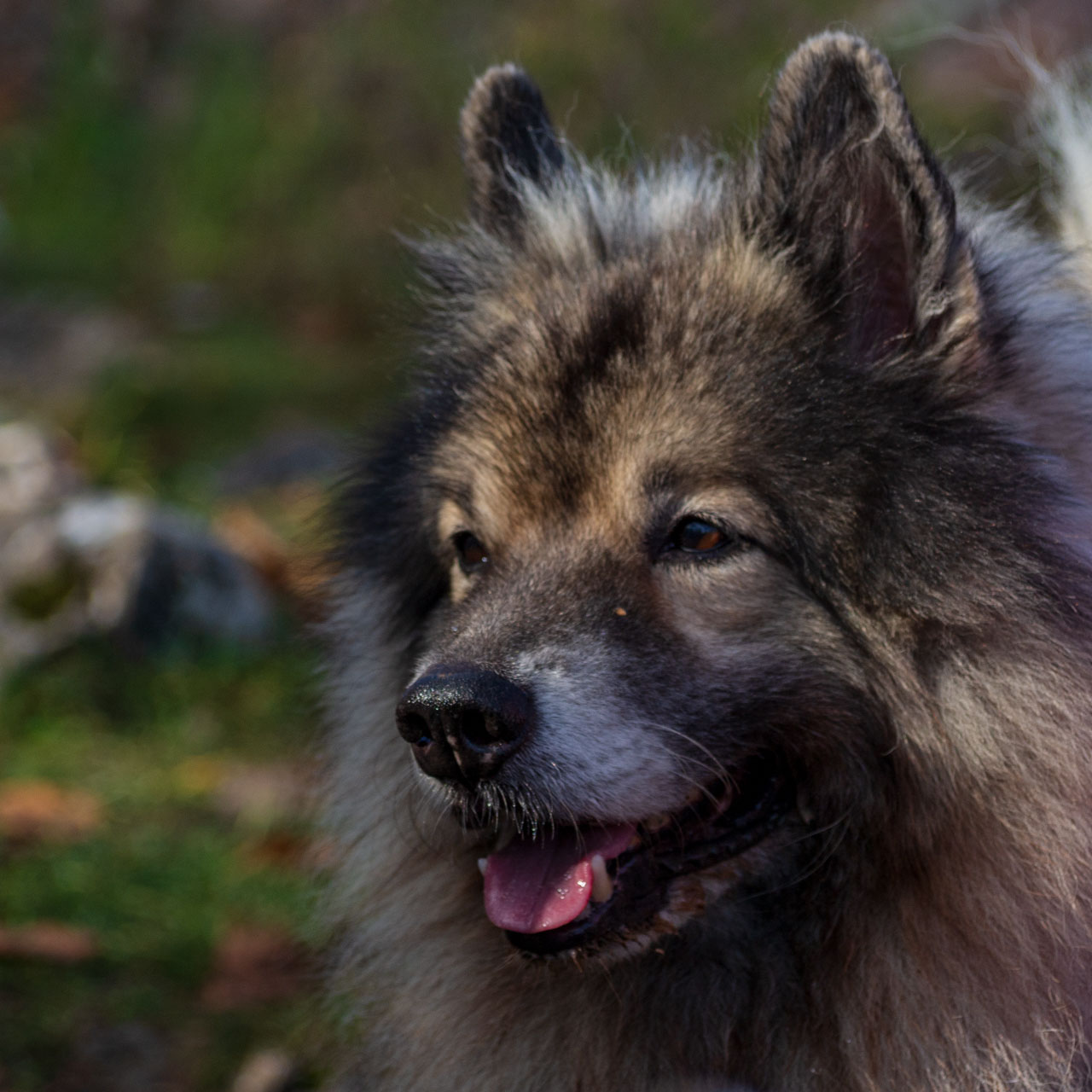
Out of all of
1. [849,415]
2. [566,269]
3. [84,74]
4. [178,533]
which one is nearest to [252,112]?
[84,74]

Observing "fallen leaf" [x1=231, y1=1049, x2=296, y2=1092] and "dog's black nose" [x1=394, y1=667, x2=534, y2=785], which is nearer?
"dog's black nose" [x1=394, y1=667, x2=534, y2=785]

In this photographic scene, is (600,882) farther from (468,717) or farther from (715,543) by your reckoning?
(715,543)

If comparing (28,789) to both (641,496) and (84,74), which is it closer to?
(641,496)

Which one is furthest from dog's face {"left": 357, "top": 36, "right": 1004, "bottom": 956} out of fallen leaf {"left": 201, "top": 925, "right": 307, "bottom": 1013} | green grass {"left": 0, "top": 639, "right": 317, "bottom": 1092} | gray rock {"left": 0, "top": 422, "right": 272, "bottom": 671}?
gray rock {"left": 0, "top": 422, "right": 272, "bottom": 671}

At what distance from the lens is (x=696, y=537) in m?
2.46

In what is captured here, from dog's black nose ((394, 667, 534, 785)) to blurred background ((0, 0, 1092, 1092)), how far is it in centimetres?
107

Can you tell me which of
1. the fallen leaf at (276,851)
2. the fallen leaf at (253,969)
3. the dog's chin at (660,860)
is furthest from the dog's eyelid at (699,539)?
the fallen leaf at (276,851)

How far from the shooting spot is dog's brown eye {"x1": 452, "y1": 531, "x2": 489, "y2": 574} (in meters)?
2.75

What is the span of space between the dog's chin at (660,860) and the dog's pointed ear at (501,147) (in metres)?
1.36

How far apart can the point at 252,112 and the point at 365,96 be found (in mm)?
933

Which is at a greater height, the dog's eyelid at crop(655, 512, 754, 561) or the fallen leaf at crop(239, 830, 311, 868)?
the dog's eyelid at crop(655, 512, 754, 561)

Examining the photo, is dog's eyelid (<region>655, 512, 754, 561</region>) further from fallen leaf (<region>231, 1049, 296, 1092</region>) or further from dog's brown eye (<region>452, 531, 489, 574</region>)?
fallen leaf (<region>231, 1049, 296, 1092</region>)

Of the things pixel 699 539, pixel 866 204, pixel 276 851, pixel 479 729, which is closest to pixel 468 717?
pixel 479 729

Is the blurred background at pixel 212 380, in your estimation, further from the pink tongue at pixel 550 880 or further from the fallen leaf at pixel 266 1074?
the pink tongue at pixel 550 880
